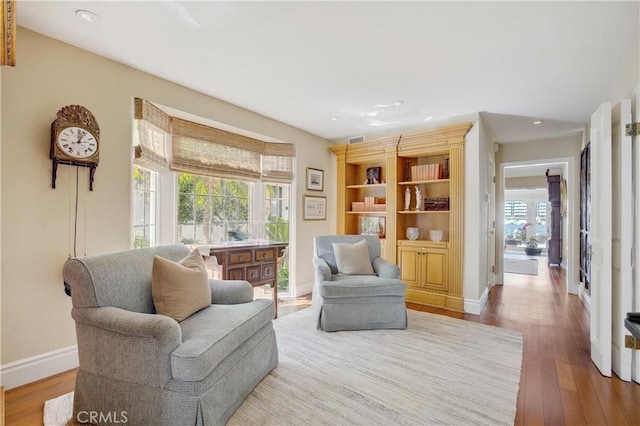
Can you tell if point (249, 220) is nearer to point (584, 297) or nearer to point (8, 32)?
point (8, 32)

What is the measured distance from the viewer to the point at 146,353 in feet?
4.89

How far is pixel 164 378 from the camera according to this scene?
1478mm

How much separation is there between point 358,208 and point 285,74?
2668mm

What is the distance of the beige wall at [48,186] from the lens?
2.02 meters

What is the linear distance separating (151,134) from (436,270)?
11.9 ft

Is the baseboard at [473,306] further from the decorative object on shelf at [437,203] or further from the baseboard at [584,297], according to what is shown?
the baseboard at [584,297]

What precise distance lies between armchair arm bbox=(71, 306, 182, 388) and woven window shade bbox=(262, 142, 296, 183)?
272 cm

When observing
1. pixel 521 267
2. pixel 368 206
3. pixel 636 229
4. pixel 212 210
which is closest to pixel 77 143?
pixel 212 210

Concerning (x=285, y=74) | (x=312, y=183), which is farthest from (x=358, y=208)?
(x=285, y=74)

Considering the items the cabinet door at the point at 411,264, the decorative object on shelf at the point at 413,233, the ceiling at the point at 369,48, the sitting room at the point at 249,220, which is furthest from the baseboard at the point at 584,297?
the ceiling at the point at 369,48

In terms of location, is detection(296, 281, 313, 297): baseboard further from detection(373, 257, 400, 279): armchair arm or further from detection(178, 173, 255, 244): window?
detection(373, 257, 400, 279): armchair arm

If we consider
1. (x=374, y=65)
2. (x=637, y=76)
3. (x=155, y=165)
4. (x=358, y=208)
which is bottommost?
(x=358, y=208)

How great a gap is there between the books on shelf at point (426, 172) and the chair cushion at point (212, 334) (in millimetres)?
2928

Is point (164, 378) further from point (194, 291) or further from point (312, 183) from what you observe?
point (312, 183)
